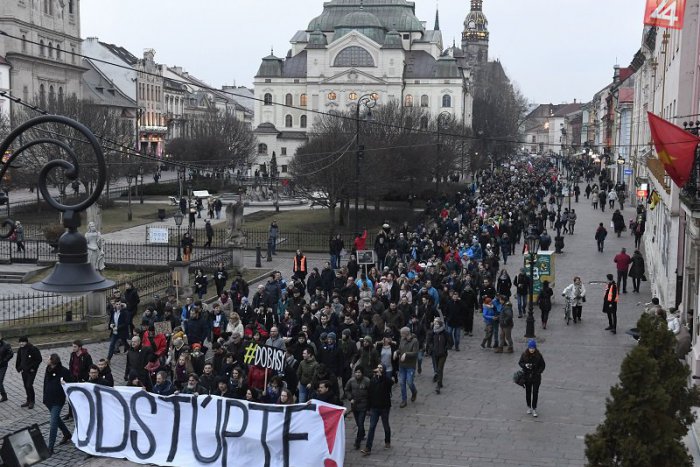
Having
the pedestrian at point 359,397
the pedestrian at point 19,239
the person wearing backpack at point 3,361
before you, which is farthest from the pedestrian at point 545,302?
the pedestrian at point 19,239

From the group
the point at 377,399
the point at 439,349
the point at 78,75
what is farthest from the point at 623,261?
the point at 78,75

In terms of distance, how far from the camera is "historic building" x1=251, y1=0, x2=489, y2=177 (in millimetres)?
118000

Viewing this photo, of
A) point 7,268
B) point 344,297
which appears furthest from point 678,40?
point 7,268

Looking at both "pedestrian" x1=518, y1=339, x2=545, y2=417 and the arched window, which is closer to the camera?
"pedestrian" x1=518, y1=339, x2=545, y2=417

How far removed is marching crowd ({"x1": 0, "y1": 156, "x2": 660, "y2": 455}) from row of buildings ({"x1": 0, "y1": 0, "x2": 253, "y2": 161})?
31563 millimetres

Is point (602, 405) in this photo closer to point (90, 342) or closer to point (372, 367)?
point (372, 367)

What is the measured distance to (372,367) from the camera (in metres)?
14.9

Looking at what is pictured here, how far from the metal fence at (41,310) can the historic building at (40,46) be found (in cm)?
4627

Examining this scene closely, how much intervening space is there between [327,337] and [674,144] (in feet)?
23.4

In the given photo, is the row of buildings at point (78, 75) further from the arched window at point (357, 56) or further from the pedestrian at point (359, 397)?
the pedestrian at point (359, 397)

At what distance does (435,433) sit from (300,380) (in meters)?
2.35

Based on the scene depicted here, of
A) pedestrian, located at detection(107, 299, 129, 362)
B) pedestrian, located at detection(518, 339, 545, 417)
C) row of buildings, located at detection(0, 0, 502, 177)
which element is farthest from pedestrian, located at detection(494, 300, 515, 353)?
row of buildings, located at detection(0, 0, 502, 177)

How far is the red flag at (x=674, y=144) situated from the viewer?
53.4 ft

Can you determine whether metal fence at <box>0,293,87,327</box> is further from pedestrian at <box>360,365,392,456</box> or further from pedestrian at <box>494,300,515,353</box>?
pedestrian at <box>360,365,392,456</box>
